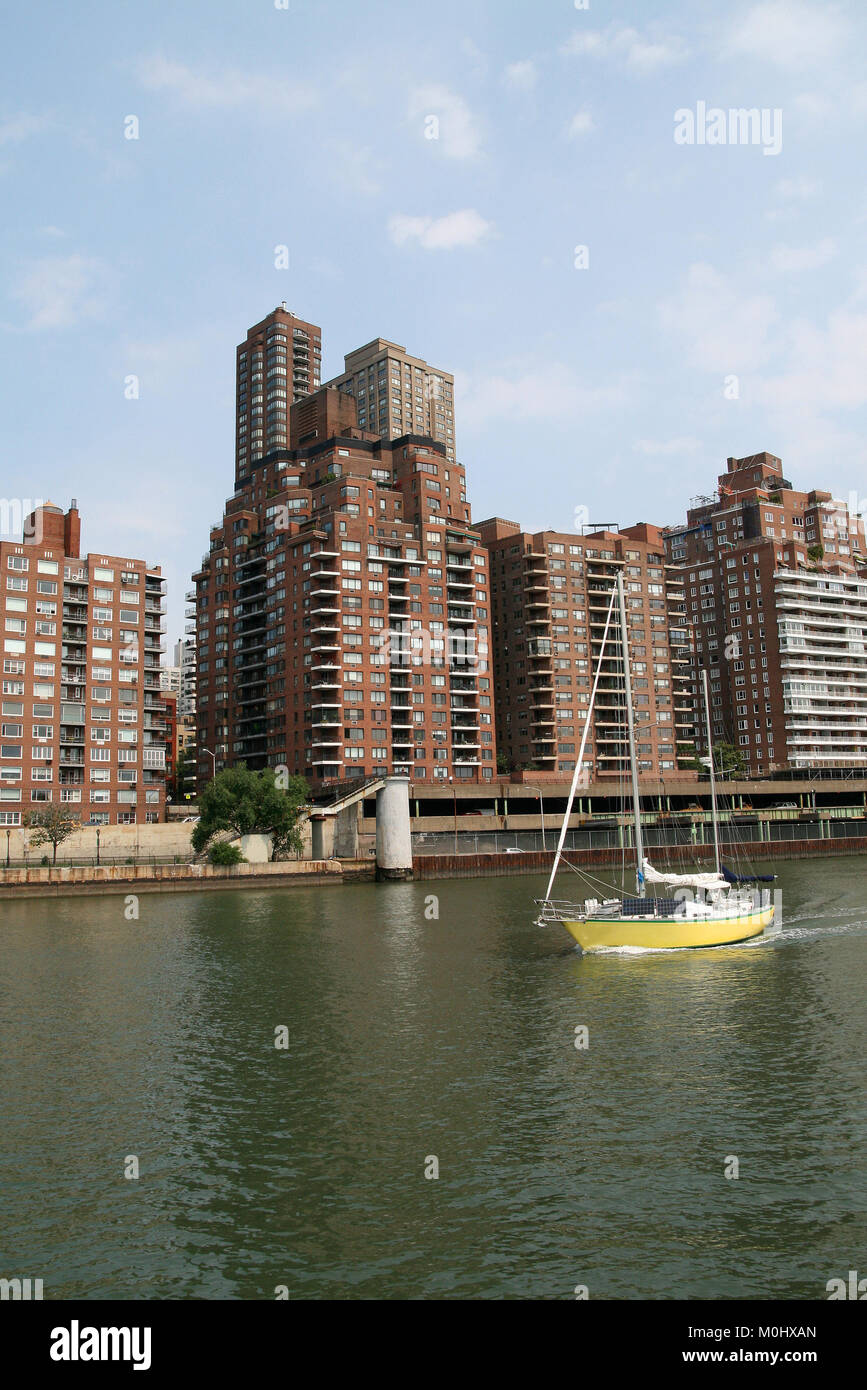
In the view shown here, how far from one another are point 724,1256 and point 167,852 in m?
122

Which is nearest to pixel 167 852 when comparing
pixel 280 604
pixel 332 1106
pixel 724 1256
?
pixel 280 604

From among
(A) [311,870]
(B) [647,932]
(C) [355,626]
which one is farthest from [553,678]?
(B) [647,932]

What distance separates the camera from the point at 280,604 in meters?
177

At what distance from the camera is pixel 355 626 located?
168 m

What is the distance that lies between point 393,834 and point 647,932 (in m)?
68.1

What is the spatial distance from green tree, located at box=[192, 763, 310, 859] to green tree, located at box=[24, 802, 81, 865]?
48.8 feet

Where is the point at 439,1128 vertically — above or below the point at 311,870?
below

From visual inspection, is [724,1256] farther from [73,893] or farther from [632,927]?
[73,893]

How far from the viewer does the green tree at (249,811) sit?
124 m

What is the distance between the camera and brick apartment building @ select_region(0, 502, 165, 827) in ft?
454

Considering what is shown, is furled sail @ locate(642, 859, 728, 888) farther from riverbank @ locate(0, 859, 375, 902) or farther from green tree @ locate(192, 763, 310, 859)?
green tree @ locate(192, 763, 310, 859)

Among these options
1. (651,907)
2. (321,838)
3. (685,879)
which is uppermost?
(321,838)

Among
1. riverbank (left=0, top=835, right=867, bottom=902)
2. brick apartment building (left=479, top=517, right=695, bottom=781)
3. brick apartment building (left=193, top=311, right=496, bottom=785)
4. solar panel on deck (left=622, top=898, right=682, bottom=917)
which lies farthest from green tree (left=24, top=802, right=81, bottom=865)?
brick apartment building (left=479, top=517, right=695, bottom=781)

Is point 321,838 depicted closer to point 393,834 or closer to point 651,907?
point 393,834
